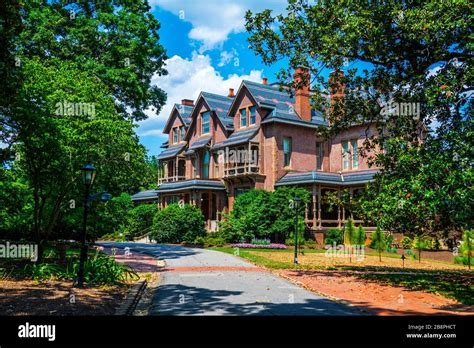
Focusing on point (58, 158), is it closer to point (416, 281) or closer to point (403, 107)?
point (403, 107)

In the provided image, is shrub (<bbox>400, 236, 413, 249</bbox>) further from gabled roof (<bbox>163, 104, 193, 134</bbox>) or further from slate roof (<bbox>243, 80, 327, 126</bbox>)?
gabled roof (<bbox>163, 104, 193, 134</bbox>)

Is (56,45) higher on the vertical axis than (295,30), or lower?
higher

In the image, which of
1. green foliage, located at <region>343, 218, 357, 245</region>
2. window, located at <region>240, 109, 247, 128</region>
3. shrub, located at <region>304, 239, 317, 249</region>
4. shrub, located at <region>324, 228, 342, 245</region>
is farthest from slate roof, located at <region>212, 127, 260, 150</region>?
green foliage, located at <region>343, 218, 357, 245</region>

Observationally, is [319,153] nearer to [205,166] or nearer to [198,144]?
[205,166]

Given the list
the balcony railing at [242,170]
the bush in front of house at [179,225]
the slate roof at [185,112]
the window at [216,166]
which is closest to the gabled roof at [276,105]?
the balcony railing at [242,170]

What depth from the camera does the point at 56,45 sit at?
2495 cm

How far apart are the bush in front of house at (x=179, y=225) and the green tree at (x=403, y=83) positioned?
19.3 m

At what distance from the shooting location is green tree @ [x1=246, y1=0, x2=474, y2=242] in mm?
11547

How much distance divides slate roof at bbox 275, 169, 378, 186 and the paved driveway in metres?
17.4

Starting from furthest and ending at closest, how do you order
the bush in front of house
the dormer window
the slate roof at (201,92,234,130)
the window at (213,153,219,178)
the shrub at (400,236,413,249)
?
the dormer window, the window at (213,153,219,178), the slate roof at (201,92,234,130), the bush in front of house, the shrub at (400,236,413,249)

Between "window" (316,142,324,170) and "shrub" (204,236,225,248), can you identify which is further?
"window" (316,142,324,170)
